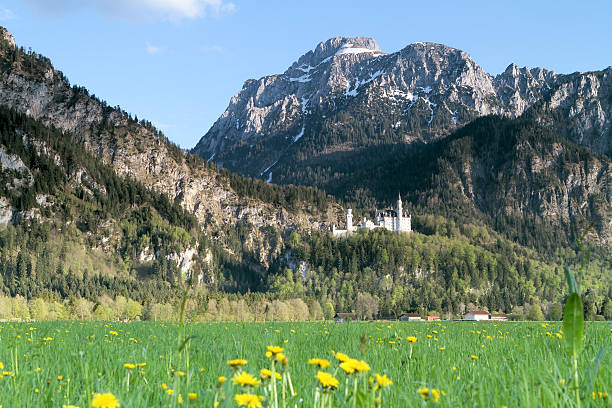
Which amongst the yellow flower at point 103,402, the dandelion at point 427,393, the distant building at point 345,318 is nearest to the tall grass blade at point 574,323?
the dandelion at point 427,393

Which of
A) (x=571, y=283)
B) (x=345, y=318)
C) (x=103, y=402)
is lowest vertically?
(x=345, y=318)

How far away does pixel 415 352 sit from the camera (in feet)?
28.1

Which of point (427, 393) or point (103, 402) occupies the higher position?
point (103, 402)

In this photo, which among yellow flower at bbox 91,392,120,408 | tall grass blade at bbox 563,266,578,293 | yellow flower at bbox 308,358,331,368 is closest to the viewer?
yellow flower at bbox 91,392,120,408

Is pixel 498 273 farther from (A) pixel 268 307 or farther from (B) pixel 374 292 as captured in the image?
(A) pixel 268 307

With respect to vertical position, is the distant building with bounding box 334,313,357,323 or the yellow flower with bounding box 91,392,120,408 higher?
the yellow flower with bounding box 91,392,120,408

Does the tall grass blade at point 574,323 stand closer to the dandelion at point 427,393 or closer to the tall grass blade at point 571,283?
the tall grass blade at point 571,283

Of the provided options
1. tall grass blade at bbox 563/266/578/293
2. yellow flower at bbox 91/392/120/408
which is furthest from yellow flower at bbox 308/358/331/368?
tall grass blade at bbox 563/266/578/293

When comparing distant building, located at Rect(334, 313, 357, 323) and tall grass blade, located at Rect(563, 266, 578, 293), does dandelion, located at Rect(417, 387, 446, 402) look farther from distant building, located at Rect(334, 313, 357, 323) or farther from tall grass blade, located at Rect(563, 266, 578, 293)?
distant building, located at Rect(334, 313, 357, 323)

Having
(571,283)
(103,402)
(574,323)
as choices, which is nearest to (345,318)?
(574,323)

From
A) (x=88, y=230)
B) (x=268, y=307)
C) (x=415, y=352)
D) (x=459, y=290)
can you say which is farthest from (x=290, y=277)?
(x=415, y=352)

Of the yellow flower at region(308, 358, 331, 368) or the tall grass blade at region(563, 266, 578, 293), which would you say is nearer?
the yellow flower at region(308, 358, 331, 368)

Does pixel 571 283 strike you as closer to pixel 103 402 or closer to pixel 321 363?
pixel 321 363

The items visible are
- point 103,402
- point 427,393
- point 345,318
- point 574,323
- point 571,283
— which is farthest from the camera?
point 345,318
